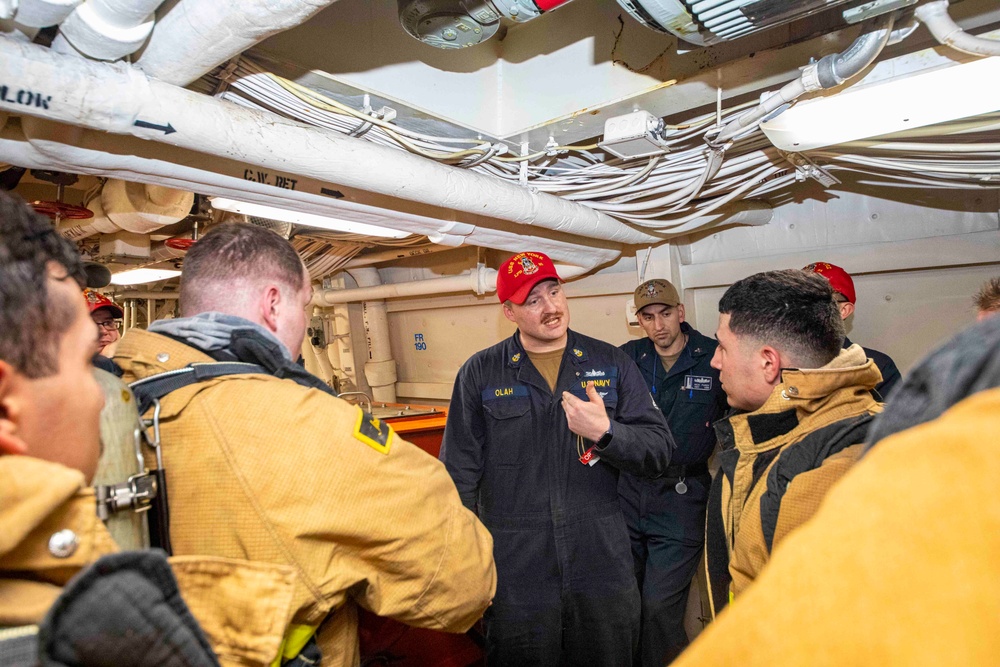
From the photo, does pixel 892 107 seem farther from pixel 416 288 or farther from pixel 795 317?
pixel 416 288

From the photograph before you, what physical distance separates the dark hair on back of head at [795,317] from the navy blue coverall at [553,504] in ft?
2.34

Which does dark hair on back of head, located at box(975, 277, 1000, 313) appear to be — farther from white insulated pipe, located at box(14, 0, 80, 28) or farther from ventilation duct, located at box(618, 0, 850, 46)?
white insulated pipe, located at box(14, 0, 80, 28)

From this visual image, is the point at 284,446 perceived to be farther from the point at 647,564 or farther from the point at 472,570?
the point at 647,564

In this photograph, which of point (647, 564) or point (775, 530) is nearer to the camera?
point (775, 530)

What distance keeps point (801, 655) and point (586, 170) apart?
2.41 m

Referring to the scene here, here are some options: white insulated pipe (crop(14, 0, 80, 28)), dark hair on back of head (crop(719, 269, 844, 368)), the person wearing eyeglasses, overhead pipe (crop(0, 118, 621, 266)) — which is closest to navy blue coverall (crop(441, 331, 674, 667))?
dark hair on back of head (crop(719, 269, 844, 368))

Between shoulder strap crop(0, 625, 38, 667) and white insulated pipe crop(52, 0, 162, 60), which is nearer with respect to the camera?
shoulder strap crop(0, 625, 38, 667)

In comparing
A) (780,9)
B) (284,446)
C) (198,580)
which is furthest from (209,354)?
(780,9)

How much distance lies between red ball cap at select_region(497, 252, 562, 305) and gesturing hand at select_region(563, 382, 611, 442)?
591 mm

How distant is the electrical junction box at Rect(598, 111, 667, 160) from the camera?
6.70ft

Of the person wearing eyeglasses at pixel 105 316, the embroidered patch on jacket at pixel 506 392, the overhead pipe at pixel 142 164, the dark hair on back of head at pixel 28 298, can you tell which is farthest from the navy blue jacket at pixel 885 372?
the person wearing eyeglasses at pixel 105 316

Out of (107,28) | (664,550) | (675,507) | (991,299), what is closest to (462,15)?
(107,28)

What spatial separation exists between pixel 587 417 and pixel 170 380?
4.43 feet

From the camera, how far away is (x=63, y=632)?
1.53 ft
